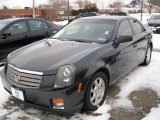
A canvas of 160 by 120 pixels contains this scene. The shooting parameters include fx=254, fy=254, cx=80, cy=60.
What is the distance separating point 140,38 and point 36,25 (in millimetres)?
3538

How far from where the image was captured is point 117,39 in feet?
15.2

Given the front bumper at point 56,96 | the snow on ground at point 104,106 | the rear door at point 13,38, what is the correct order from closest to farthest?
1. the front bumper at point 56,96
2. the snow on ground at point 104,106
3. the rear door at point 13,38

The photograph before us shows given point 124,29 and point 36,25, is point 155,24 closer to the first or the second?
point 36,25

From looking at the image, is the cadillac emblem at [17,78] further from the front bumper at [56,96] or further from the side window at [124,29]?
the side window at [124,29]

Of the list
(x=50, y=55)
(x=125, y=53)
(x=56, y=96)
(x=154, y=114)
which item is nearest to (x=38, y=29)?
(x=125, y=53)

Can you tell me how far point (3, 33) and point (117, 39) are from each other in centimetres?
357

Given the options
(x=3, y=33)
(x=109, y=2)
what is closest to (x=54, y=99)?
(x=3, y=33)

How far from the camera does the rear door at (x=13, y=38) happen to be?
6859 millimetres

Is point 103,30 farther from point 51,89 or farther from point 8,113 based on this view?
point 8,113

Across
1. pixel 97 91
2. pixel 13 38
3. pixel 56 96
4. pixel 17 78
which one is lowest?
pixel 97 91

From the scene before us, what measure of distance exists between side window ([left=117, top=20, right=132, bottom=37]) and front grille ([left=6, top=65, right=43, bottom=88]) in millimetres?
2021

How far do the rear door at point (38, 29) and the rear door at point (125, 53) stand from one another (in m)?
3.28

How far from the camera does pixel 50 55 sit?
3.96m

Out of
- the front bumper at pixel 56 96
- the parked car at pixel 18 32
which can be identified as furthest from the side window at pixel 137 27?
the front bumper at pixel 56 96
